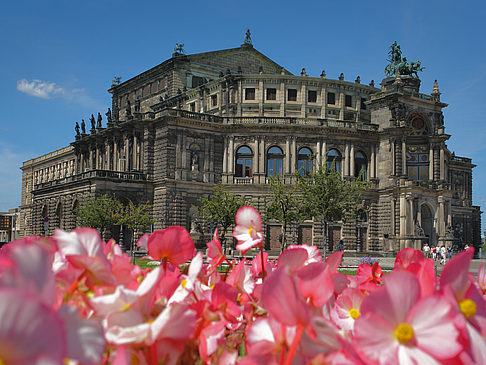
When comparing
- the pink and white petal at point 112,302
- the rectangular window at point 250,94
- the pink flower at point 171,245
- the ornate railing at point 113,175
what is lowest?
the pink and white petal at point 112,302

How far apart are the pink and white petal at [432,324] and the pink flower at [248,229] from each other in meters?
1.16

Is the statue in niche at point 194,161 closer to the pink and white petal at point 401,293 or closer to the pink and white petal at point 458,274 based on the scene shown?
the pink and white petal at point 458,274

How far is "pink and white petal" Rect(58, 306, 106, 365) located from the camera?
1.40 metres

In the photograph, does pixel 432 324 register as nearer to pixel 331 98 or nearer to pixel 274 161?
pixel 274 161

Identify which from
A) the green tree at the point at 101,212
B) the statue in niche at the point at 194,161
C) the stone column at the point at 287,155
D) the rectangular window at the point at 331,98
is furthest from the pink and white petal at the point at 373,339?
the rectangular window at the point at 331,98

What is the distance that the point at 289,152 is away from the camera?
51.9 metres

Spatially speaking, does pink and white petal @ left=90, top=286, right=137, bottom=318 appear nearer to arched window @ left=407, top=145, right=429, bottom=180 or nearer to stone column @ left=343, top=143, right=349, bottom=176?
stone column @ left=343, top=143, right=349, bottom=176

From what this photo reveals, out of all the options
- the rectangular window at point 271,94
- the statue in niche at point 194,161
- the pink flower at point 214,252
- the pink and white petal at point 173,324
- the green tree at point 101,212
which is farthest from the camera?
the rectangular window at point 271,94

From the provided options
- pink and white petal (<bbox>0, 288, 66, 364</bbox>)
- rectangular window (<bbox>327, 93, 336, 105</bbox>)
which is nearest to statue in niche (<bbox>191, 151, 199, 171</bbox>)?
rectangular window (<bbox>327, 93, 336, 105</bbox>)

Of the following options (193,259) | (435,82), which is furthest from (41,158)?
(193,259)

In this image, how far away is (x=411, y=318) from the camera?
1727 millimetres

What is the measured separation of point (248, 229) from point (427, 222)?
5497cm

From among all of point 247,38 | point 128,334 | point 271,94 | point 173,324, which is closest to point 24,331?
point 128,334

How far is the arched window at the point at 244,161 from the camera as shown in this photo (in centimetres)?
5238
